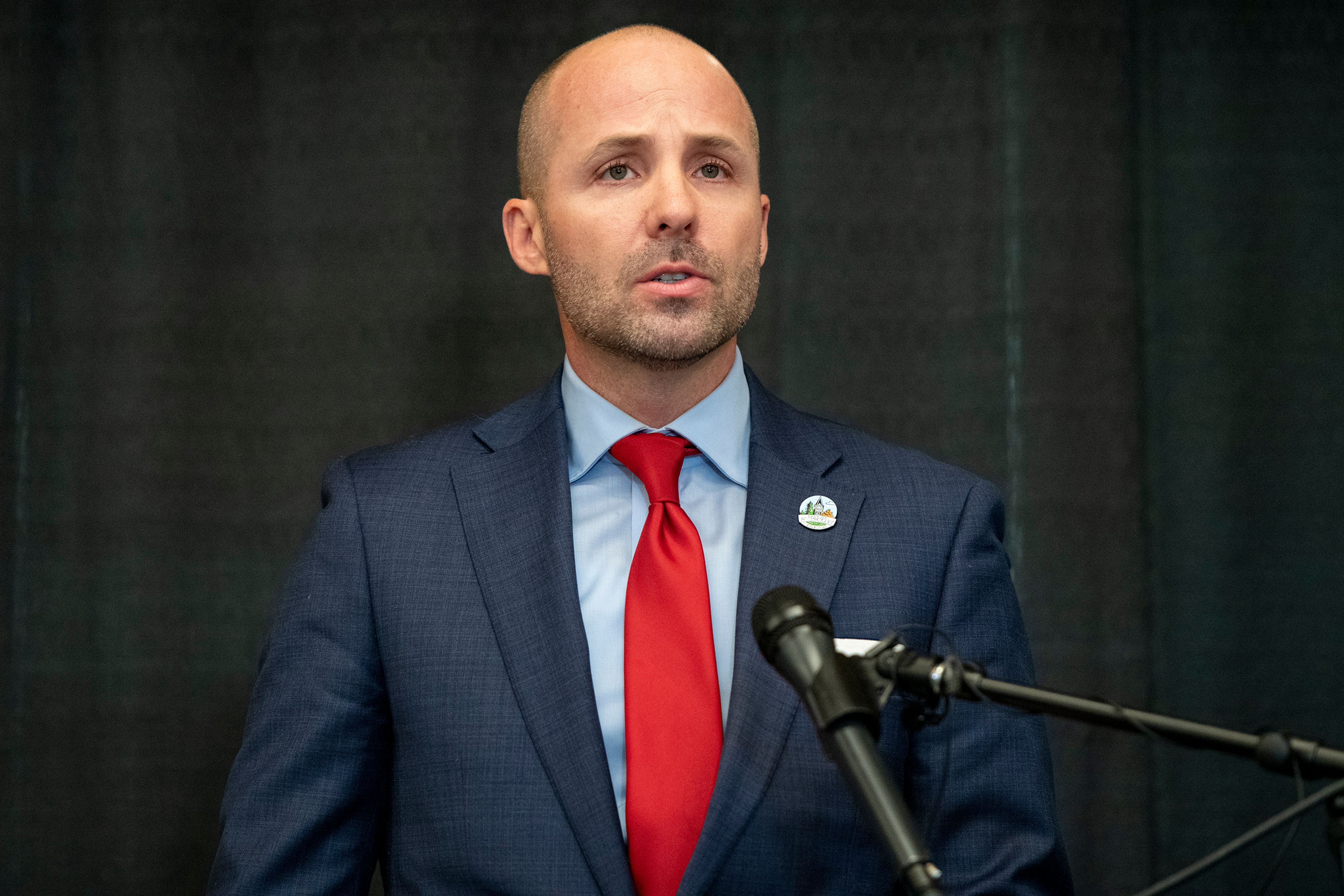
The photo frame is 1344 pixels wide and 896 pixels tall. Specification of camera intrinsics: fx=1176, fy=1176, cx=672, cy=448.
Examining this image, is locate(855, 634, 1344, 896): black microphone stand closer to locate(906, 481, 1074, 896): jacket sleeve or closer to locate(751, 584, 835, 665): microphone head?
locate(751, 584, 835, 665): microphone head

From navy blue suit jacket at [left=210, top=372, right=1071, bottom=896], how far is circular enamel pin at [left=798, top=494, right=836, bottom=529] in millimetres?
10

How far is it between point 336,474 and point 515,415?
0.26 meters

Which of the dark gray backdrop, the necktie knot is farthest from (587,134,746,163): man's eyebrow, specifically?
the dark gray backdrop

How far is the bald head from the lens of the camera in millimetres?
1617

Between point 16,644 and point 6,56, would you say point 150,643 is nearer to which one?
point 16,644

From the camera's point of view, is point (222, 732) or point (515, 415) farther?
point (222, 732)

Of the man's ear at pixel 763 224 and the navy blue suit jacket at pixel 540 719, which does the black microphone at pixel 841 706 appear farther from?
the man's ear at pixel 763 224

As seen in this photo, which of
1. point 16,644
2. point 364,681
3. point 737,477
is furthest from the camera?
point 16,644

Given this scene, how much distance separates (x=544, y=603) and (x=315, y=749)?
0.32 m

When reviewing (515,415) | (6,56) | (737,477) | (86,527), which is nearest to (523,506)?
(515,415)

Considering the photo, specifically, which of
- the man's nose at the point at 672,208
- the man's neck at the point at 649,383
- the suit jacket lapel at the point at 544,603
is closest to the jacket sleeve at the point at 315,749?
the suit jacket lapel at the point at 544,603

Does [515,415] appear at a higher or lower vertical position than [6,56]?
lower

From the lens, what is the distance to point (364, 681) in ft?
4.77

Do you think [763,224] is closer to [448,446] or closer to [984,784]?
[448,446]
